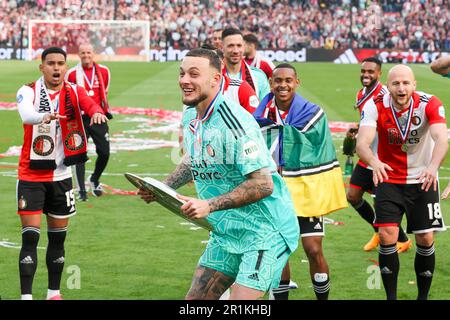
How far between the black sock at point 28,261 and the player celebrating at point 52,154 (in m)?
0.02

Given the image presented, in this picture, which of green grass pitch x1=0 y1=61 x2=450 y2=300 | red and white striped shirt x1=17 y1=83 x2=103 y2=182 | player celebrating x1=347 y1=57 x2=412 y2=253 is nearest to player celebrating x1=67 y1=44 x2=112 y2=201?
green grass pitch x1=0 y1=61 x2=450 y2=300

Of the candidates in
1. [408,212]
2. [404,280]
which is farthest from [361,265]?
[408,212]

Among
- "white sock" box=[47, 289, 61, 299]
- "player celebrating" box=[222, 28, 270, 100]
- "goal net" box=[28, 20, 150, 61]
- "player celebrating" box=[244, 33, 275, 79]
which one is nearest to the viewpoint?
"white sock" box=[47, 289, 61, 299]

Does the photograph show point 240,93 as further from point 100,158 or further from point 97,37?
point 97,37

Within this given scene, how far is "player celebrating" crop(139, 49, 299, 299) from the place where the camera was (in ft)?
20.6

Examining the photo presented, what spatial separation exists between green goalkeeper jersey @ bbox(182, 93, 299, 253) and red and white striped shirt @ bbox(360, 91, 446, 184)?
2675mm

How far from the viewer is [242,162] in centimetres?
627

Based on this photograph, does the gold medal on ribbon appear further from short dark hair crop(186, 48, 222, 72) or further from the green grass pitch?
short dark hair crop(186, 48, 222, 72)

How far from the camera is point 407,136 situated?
9.11 meters

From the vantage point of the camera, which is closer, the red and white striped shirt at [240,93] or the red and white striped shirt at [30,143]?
the red and white striped shirt at [30,143]

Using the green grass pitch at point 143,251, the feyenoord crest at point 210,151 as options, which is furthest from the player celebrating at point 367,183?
the feyenoord crest at point 210,151

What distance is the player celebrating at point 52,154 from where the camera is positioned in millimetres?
9336

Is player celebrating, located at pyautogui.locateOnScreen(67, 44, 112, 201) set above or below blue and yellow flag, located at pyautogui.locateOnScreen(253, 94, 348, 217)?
below

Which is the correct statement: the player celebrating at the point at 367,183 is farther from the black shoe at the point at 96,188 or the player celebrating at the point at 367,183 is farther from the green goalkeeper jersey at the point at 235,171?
the black shoe at the point at 96,188
